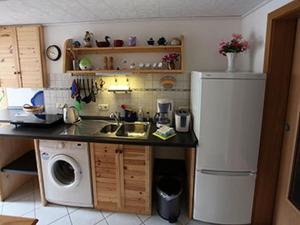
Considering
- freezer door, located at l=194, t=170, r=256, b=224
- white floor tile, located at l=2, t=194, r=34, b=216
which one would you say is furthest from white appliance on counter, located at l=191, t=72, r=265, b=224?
white floor tile, located at l=2, t=194, r=34, b=216

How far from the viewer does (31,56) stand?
2.62 meters

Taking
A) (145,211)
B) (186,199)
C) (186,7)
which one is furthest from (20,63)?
(186,199)

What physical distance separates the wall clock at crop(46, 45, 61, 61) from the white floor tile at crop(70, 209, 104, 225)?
189 centimetres

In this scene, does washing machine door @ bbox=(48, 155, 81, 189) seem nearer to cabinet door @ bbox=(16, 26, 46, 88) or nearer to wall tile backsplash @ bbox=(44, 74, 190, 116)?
wall tile backsplash @ bbox=(44, 74, 190, 116)

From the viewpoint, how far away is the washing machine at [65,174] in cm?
205

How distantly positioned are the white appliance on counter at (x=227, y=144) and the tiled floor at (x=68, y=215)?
1.13ft

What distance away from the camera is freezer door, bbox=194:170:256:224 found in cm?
187

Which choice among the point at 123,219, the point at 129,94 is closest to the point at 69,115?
the point at 129,94

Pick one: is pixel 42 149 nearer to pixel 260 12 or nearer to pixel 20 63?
pixel 20 63

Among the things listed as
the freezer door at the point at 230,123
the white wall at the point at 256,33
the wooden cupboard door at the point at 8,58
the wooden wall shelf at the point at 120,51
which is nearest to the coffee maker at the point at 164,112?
Answer: the wooden wall shelf at the point at 120,51

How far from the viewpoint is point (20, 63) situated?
2.64 m

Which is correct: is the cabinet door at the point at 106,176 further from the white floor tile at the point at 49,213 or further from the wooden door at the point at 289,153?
the wooden door at the point at 289,153

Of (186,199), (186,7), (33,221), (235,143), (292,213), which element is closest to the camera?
(33,221)

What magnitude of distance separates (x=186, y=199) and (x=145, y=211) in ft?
1.74
